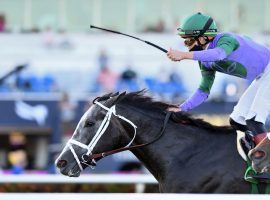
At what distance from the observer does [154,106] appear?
5418mm

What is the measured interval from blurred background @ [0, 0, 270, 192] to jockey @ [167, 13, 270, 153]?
130 inches

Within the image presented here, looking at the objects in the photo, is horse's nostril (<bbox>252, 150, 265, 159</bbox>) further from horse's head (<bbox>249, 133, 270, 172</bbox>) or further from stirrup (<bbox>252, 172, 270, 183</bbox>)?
stirrup (<bbox>252, 172, 270, 183</bbox>)

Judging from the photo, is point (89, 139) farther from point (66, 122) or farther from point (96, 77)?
point (96, 77)

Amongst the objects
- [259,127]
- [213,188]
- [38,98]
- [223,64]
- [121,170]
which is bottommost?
[121,170]

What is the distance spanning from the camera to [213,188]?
500 centimetres

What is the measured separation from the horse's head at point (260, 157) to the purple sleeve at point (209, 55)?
0.59 m

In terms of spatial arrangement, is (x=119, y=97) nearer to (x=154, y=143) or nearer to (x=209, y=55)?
(x=154, y=143)

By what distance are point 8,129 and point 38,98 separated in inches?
26.6

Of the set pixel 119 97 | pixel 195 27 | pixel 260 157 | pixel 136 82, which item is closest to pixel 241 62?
pixel 195 27

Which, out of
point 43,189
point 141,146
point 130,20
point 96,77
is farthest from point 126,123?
point 130,20

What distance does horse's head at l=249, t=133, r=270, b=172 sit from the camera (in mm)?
4777

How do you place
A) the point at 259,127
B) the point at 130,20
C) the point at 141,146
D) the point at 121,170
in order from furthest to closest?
the point at 130,20, the point at 121,170, the point at 141,146, the point at 259,127

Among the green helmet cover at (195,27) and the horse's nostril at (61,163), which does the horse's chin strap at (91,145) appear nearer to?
the horse's nostril at (61,163)
